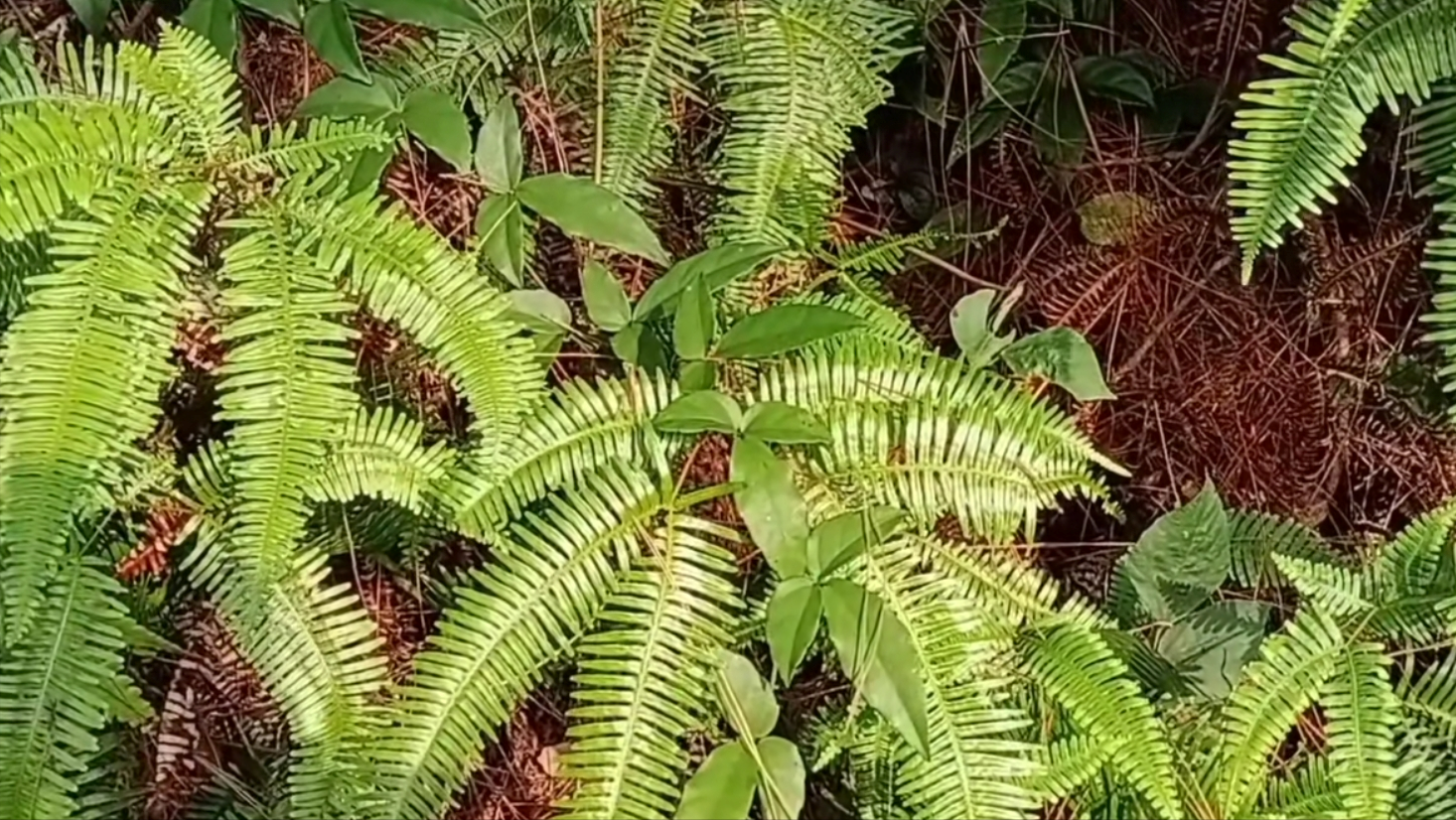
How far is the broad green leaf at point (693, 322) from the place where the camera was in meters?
1.67

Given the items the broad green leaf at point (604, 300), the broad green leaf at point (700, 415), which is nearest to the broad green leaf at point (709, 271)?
the broad green leaf at point (604, 300)

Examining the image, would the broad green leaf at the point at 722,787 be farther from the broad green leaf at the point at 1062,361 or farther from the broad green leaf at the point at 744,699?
the broad green leaf at the point at 1062,361

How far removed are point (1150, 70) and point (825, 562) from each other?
1.04 meters

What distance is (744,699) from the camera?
168 centimetres

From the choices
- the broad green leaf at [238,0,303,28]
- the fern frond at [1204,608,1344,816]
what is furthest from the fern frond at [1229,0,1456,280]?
the broad green leaf at [238,0,303,28]

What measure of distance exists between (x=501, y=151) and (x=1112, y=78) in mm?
957

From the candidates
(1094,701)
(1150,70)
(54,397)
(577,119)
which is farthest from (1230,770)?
(54,397)

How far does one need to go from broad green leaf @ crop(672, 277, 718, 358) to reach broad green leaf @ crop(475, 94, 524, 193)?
0.32 meters

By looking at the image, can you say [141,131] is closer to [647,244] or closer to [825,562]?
[647,244]

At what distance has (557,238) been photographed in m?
2.05

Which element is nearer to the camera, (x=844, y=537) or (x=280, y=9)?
(x=844, y=537)

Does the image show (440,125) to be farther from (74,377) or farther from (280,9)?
(74,377)

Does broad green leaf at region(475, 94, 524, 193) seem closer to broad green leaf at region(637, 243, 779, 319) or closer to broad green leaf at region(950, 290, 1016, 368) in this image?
broad green leaf at region(637, 243, 779, 319)

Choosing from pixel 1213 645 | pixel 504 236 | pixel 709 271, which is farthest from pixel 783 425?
pixel 1213 645
